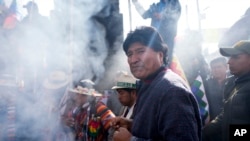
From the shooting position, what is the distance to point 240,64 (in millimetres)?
3229

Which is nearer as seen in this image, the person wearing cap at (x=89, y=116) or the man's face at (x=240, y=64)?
the man's face at (x=240, y=64)

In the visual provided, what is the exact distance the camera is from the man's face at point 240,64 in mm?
3189

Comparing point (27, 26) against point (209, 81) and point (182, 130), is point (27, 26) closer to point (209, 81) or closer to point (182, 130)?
point (209, 81)

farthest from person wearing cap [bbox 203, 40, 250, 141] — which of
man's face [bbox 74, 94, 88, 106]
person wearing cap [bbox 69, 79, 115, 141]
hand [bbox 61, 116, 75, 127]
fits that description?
hand [bbox 61, 116, 75, 127]

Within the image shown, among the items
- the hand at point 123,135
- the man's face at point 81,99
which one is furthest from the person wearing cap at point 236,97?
the man's face at point 81,99

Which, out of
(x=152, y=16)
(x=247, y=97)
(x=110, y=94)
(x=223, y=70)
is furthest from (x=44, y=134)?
(x=247, y=97)

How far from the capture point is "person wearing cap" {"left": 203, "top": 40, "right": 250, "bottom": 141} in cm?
292

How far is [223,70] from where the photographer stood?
4602mm

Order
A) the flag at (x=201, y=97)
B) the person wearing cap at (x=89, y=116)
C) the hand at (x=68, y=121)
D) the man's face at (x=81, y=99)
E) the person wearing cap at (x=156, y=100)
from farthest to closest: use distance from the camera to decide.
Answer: the hand at (x=68, y=121), the man's face at (x=81, y=99), the flag at (x=201, y=97), the person wearing cap at (x=89, y=116), the person wearing cap at (x=156, y=100)

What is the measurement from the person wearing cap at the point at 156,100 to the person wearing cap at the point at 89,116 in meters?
2.07

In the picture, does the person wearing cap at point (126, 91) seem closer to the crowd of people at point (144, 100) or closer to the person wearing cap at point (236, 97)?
the crowd of people at point (144, 100)

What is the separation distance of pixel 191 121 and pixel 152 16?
280 centimetres

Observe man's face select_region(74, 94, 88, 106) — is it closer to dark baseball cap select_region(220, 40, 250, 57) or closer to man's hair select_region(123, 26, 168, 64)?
dark baseball cap select_region(220, 40, 250, 57)

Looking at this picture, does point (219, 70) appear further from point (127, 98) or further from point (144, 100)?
point (144, 100)
